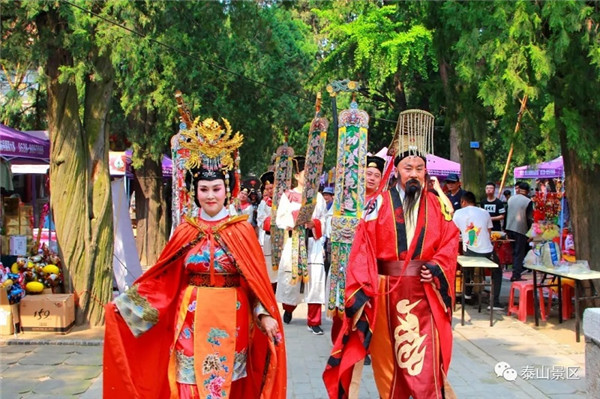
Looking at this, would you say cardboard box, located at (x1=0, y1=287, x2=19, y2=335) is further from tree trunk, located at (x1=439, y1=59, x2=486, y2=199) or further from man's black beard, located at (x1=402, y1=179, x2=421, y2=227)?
tree trunk, located at (x1=439, y1=59, x2=486, y2=199)

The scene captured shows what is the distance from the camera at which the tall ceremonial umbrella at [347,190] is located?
733cm

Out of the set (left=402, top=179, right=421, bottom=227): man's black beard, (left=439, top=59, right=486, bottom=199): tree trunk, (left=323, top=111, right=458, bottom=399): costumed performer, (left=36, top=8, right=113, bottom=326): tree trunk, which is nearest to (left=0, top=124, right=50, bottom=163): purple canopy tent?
(left=36, top=8, right=113, bottom=326): tree trunk

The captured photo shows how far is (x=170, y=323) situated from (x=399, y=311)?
1571 millimetres

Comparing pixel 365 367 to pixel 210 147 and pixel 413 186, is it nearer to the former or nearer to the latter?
pixel 413 186

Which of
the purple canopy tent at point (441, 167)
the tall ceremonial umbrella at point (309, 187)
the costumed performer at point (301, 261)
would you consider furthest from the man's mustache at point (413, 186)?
the purple canopy tent at point (441, 167)

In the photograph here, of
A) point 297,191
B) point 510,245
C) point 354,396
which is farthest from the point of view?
point 510,245

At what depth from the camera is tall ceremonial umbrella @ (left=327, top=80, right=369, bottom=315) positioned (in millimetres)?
7328

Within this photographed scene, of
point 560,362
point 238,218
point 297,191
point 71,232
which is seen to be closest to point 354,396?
point 238,218

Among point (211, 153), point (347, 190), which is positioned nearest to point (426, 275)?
point (211, 153)

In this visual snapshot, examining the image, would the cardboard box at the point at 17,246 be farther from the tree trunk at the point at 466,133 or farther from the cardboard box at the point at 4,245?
the tree trunk at the point at 466,133

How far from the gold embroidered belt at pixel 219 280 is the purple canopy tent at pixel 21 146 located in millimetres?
5929

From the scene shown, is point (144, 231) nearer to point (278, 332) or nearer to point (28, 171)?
point (28, 171)

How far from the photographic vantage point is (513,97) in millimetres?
7484

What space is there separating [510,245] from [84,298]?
7.39 metres
